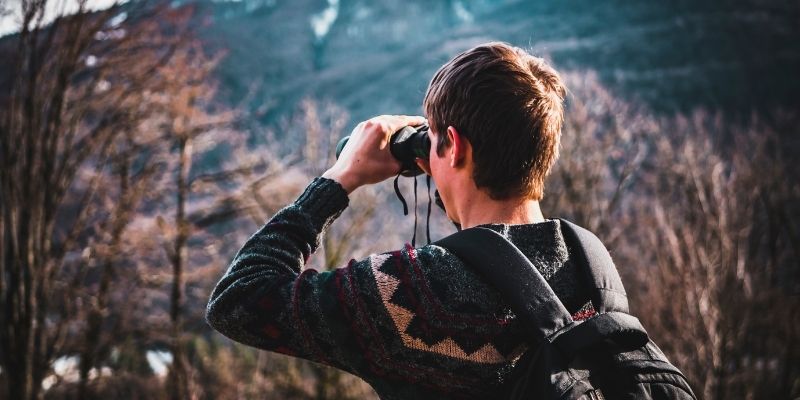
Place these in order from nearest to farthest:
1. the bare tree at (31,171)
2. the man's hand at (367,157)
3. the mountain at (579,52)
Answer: the man's hand at (367,157) < the bare tree at (31,171) < the mountain at (579,52)

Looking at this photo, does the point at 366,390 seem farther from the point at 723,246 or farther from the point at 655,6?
the point at 655,6

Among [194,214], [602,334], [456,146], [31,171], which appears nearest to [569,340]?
[602,334]

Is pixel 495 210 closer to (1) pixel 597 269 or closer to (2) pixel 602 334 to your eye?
(1) pixel 597 269

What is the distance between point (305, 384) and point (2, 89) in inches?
378

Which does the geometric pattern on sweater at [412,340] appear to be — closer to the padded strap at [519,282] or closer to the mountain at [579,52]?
the padded strap at [519,282]

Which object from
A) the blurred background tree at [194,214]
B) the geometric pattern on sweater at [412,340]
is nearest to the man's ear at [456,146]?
the geometric pattern on sweater at [412,340]

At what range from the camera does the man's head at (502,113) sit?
114 cm

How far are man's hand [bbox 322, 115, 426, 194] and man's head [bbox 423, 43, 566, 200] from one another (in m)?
0.16

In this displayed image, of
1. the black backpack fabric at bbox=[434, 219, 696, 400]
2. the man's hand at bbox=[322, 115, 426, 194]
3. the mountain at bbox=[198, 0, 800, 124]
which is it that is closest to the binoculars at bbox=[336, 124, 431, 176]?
the man's hand at bbox=[322, 115, 426, 194]

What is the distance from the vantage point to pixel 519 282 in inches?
39.9

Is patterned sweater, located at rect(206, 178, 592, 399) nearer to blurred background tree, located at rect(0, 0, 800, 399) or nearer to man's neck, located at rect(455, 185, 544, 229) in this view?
man's neck, located at rect(455, 185, 544, 229)

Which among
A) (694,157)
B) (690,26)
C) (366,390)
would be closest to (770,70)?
(690,26)

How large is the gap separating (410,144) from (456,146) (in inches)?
6.6

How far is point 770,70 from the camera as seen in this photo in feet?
136
